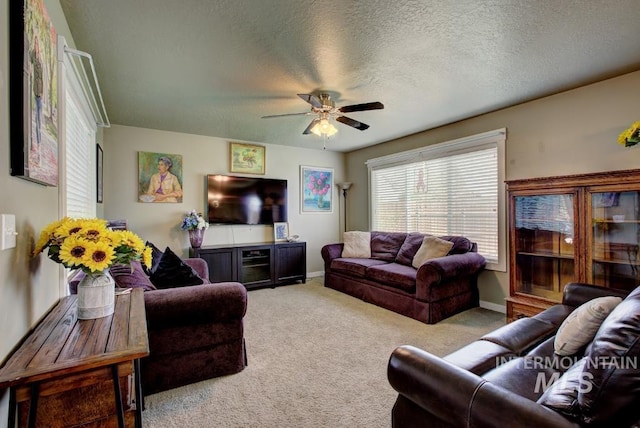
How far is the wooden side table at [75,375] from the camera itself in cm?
90

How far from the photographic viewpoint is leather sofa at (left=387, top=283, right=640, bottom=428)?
86cm

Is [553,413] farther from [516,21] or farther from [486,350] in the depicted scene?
[516,21]

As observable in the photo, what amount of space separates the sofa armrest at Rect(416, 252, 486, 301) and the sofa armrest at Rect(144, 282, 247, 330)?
2016 millimetres

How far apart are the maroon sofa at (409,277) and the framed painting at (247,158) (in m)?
1.88

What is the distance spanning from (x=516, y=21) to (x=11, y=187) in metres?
2.80

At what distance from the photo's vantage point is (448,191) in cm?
435

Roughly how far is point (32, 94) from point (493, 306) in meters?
4.51

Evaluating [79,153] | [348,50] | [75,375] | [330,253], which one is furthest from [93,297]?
[330,253]

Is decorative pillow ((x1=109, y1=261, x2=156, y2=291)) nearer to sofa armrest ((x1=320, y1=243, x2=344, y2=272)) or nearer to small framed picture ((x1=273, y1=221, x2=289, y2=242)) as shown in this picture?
sofa armrest ((x1=320, y1=243, x2=344, y2=272))

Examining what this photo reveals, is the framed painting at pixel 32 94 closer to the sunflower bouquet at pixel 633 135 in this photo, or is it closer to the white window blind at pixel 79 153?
the white window blind at pixel 79 153

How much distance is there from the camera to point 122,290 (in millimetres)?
1867

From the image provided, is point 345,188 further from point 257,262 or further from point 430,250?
point 430,250

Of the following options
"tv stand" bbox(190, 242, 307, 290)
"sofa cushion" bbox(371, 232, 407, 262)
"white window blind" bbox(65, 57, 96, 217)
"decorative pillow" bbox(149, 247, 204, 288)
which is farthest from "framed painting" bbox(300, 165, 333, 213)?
"decorative pillow" bbox(149, 247, 204, 288)

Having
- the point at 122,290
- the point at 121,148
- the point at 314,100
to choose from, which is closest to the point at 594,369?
the point at 122,290
